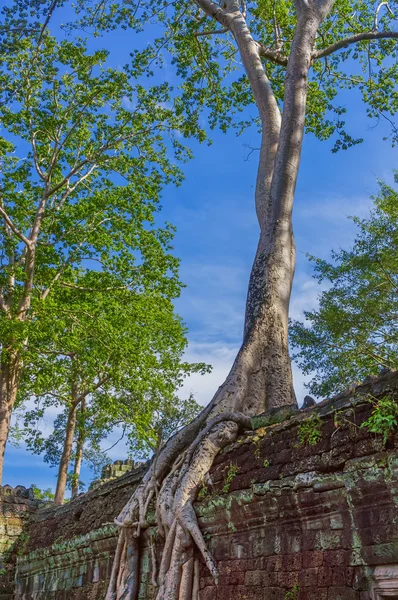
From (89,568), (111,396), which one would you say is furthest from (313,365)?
(89,568)

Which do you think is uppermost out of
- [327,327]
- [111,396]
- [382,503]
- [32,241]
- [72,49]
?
[72,49]

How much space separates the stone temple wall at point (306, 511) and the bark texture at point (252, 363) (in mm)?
172

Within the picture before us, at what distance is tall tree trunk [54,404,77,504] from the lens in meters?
16.7

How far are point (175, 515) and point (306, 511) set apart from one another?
4.89 ft

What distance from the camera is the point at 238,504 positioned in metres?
4.76

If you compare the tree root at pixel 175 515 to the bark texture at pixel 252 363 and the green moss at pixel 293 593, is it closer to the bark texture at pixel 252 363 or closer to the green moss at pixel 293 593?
the bark texture at pixel 252 363

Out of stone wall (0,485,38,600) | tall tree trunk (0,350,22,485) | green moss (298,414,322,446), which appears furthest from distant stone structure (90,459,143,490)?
green moss (298,414,322,446)

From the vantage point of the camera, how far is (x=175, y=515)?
209 inches

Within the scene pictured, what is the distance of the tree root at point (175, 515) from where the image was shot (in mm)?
5094

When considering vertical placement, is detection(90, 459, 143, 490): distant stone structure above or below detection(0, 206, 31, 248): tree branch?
below

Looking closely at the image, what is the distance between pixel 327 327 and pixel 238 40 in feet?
21.2

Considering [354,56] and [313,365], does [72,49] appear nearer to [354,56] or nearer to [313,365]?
[354,56]

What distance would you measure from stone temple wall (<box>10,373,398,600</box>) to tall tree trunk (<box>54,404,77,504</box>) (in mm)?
11393

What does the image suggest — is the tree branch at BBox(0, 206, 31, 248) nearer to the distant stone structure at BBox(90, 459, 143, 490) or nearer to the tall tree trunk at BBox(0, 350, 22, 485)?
the tall tree trunk at BBox(0, 350, 22, 485)
